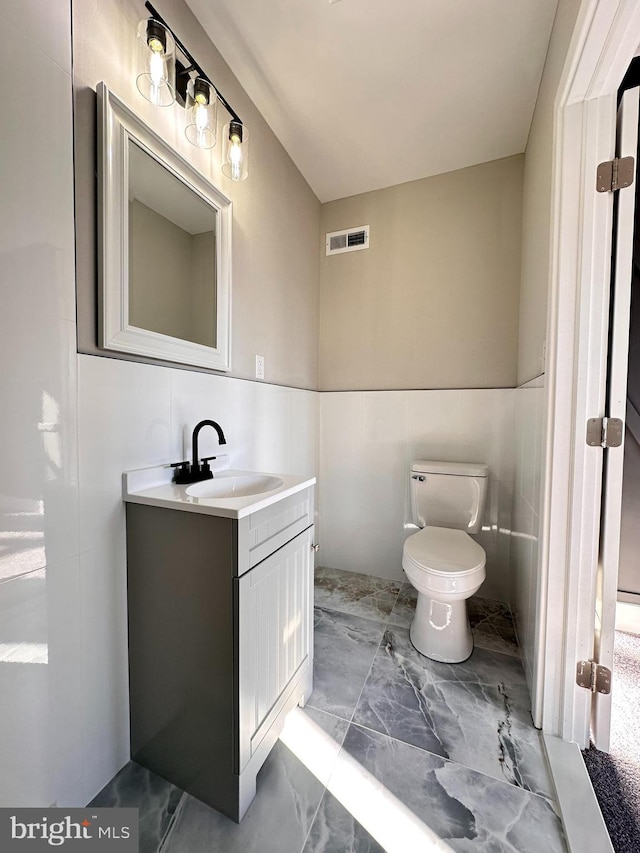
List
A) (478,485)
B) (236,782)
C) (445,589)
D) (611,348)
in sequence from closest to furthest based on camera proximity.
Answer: (236,782)
(611,348)
(445,589)
(478,485)

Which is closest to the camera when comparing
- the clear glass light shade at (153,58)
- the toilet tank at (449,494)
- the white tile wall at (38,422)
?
the white tile wall at (38,422)

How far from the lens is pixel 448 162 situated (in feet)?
6.51

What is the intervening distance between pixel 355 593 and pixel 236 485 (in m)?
1.20

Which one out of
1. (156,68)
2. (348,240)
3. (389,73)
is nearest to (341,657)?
(156,68)

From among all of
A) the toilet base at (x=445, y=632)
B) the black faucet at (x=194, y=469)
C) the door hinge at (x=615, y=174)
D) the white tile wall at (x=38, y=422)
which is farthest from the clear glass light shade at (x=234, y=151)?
the toilet base at (x=445, y=632)

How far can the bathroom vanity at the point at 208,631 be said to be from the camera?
90 centimetres

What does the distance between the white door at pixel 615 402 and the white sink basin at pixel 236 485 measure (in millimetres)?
1084

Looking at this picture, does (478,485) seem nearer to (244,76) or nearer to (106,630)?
(106,630)

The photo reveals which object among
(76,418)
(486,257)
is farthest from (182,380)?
(486,257)

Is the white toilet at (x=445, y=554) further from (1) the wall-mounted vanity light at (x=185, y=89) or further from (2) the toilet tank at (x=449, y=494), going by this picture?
(1) the wall-mounted vanity light at (x=185, y=89)

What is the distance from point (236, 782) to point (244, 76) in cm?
251

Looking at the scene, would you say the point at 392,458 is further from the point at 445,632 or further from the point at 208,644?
the point at 208,644

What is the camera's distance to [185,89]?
1182mm

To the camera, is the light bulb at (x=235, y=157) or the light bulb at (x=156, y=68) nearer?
the light bulb at (x=156, y=68)
